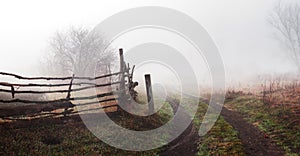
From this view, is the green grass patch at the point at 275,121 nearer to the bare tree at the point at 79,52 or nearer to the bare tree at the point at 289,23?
the bare tree at the point at 79,52

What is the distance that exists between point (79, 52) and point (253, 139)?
27.9m

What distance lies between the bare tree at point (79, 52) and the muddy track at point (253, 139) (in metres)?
20.3

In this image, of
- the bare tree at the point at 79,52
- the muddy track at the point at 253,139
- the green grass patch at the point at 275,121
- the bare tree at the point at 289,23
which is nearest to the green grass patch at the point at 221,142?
the muddy track at the point at 253,139

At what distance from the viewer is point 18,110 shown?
10875 millimetres

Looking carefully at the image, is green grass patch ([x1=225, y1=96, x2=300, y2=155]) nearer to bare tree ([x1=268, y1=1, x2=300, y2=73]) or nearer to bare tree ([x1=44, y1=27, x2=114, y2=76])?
bare tree ([x1=44, y1=27, x2=114, y2=76])

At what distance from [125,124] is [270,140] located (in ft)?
22.3

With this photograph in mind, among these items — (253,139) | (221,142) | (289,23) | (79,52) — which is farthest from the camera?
(289,23)

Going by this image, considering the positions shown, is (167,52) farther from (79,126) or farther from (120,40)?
(79,126)

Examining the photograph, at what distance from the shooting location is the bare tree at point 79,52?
33.1m

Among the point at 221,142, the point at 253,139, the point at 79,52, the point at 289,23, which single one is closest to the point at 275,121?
the point at 253,139

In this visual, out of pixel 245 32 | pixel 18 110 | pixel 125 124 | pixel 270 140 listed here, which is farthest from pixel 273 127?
pixel 245 32

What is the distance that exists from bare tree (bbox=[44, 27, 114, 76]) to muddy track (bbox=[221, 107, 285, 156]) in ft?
66.6

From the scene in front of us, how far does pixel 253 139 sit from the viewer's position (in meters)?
11.5

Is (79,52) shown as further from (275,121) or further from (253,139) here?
(253,139)
